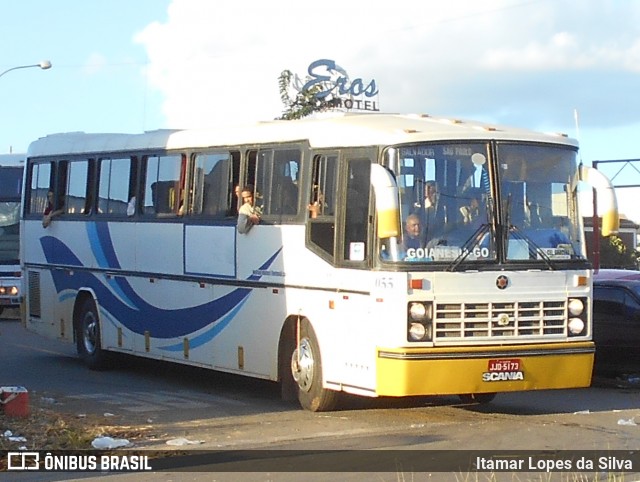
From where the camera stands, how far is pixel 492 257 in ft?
44.5

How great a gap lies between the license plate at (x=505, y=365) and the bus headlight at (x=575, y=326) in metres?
0.82

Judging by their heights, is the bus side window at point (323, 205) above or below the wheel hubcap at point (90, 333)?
above

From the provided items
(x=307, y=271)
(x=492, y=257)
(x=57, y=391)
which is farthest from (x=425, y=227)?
(x=57, y=391)

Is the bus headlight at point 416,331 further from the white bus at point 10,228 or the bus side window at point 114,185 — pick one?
the white bus at point 10,228

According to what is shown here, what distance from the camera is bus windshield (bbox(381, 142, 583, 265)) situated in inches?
528

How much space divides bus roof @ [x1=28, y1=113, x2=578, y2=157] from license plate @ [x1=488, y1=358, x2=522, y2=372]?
2421 mm

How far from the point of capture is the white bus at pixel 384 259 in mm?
13320

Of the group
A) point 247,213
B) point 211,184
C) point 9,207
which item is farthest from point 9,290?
point 247,213

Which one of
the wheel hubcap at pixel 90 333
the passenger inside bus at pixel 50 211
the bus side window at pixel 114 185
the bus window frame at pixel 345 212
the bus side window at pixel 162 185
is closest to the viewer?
the bus window frame at pixel 345 212

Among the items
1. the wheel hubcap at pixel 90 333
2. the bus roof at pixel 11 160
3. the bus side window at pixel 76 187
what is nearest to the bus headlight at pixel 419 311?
the wheel hubcap at pixel 90 333

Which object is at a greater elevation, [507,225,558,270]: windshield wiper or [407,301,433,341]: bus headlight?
[507,225,558,270]: windshield wiper

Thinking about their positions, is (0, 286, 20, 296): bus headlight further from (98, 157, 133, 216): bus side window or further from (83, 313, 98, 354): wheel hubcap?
(98, 157, 133, 216): bus side window

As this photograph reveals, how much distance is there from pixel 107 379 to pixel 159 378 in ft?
2.53

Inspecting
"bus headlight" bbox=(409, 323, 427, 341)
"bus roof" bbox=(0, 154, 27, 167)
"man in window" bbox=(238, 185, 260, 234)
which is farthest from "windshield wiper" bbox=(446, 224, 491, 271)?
"bus roof" bbox=(0, 154, 27, 167)
